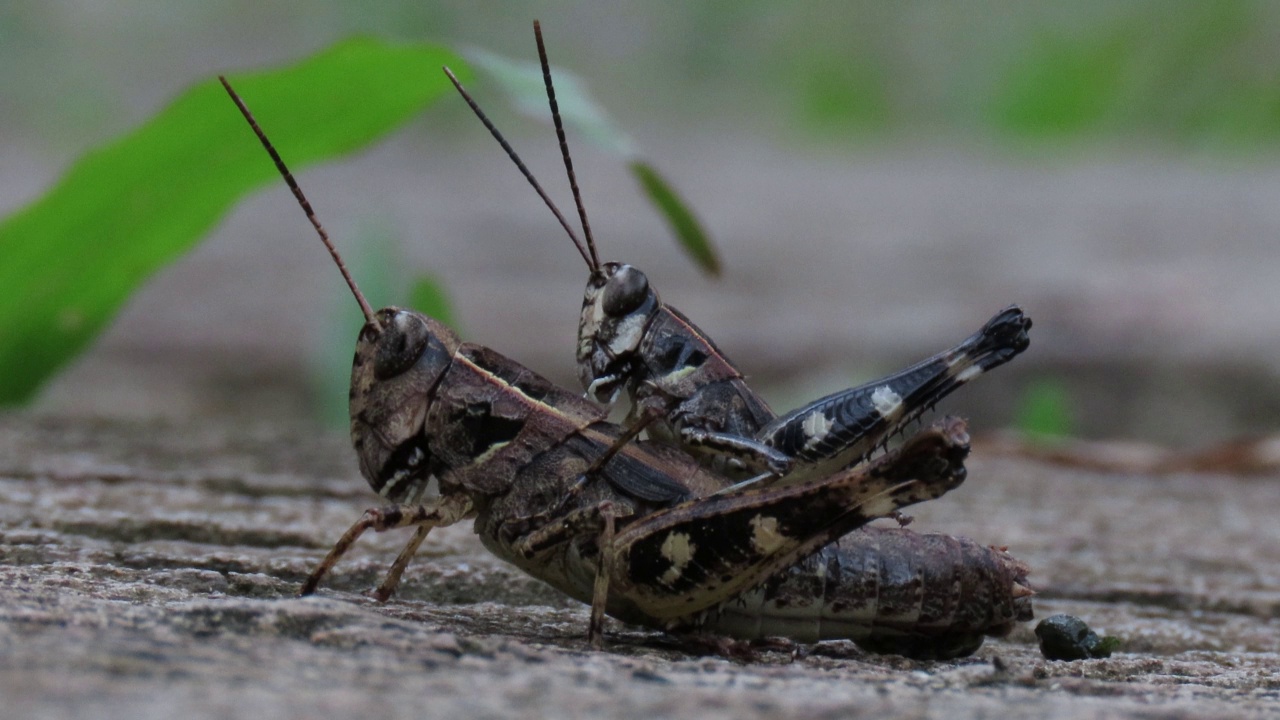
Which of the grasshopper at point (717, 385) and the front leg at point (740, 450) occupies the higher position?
the grasshopper at point (717, 385)

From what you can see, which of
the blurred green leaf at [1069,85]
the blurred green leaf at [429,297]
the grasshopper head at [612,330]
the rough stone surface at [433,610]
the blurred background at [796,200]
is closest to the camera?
the rough stone surface at [433,610]

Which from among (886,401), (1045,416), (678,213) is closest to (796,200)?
(1045,416)

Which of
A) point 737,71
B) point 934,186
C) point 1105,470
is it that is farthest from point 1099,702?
point 737,71

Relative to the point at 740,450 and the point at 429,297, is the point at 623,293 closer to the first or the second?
the point at 740,450

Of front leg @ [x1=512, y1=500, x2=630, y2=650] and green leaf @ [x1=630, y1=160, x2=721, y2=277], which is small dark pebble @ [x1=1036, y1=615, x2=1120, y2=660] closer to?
front leg @ [x1=512, y1=500, x2=630, y2=650]

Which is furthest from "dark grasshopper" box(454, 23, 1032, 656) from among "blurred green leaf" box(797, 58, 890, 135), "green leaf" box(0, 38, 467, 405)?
"blurred green leaf" box(797, 58, 890, 135)

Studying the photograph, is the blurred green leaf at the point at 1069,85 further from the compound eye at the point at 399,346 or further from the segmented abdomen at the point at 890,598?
the compound eye at the point at 399,346

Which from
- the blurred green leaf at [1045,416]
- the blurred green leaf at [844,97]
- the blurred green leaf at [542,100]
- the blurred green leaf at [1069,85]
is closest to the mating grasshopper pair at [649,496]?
the blurred green leaf at [542,100]
